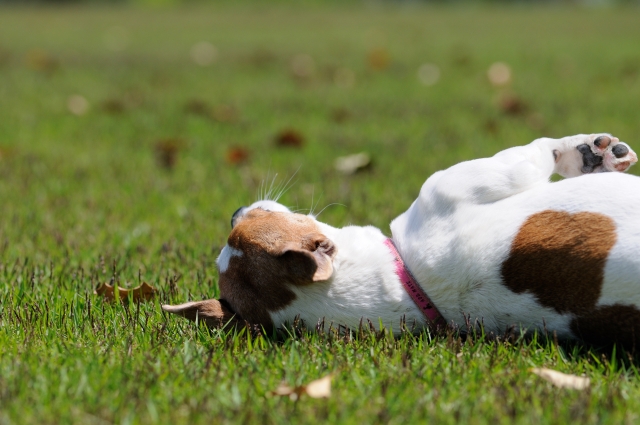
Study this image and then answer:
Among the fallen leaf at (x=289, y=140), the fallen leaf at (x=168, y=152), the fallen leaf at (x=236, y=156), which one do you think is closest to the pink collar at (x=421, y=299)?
the fallen leaf at (x=236, y=156)

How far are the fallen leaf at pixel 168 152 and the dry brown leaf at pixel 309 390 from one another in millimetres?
3500

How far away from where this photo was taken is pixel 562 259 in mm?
2570

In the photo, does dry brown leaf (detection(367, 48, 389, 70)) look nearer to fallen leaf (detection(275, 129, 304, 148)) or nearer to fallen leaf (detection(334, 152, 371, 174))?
fallen leaf (detection(275, 129, 304, 148))

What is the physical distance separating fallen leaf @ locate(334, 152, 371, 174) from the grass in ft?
0.36

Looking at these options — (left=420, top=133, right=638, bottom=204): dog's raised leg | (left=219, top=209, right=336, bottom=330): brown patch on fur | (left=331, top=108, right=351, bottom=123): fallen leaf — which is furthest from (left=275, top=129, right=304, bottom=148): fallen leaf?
(left=219, top=209, right=336, bottom=330): brown patch on fur

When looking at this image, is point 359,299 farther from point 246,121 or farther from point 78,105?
point 78,105

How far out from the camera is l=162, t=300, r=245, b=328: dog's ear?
111 inches

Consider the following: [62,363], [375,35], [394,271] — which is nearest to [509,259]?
[394,271]

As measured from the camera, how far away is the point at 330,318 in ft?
9.26

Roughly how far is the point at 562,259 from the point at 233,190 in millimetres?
2767

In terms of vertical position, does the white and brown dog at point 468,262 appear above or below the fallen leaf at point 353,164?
above

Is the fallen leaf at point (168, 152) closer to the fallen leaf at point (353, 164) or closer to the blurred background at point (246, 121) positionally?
the blurred background at point (246, 121)

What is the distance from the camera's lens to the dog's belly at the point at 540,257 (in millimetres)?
2496

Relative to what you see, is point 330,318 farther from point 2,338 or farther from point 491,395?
point 2,338
